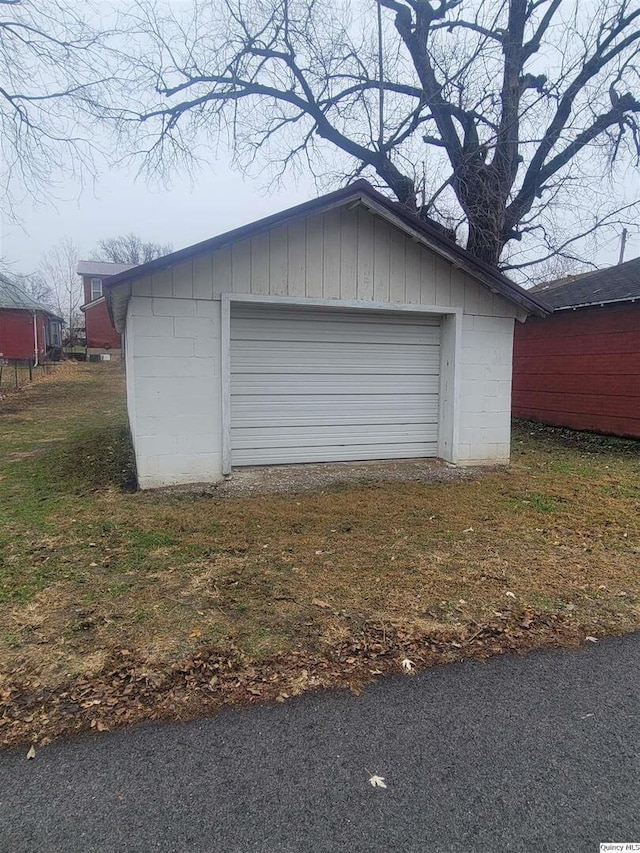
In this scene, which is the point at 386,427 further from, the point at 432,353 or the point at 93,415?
the point at 93,415

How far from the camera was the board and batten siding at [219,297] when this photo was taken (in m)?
6.08

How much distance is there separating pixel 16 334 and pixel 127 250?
32262 mm

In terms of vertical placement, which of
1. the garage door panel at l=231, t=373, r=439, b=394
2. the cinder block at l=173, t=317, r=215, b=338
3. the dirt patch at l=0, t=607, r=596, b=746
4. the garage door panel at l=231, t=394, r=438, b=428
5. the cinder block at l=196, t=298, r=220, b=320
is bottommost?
the dirt patch at l=0, t=607, r=596, b=746

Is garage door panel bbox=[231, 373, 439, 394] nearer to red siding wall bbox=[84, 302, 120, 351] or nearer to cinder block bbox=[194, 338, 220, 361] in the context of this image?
cinder block bbox=[194, 338, 220, 361]

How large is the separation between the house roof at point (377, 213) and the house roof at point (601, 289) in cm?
402

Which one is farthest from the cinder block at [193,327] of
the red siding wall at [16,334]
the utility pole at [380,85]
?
the red siding wall at [16,334]

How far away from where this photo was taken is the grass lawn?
250 centimetres

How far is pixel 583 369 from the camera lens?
1120 cm

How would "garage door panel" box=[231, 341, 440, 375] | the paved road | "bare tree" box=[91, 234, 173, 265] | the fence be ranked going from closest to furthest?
1. the paved road
2. "garage door panel" box=[231, 341, 440, 375]
3. the fence
4. "bare tree" box=[91, 234, 173, 265]

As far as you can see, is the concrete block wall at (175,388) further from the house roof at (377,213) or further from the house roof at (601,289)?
the house roof at (601,289)

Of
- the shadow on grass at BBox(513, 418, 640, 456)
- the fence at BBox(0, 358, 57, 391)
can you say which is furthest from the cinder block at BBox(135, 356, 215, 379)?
the fence at BBox(0, 358, 57, 391)

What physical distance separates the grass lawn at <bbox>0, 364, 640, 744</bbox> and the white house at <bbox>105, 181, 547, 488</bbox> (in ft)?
3.93

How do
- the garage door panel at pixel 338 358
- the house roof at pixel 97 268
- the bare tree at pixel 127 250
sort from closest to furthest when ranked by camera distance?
the garage door panel at pixel 338 358
the house roof at pixel 97 268
the bare tree at pixel 127 250

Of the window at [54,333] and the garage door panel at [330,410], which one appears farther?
the window at [54,333]
